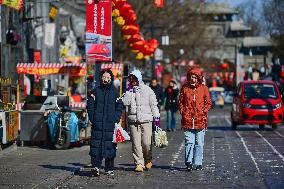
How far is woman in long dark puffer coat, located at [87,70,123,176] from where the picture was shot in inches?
671

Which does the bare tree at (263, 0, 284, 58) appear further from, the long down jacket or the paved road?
the long down jacket

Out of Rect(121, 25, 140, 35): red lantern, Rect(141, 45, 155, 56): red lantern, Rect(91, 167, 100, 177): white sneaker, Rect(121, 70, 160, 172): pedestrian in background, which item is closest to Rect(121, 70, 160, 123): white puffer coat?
Rect(121, 70, 160, 172): pedestrian in background

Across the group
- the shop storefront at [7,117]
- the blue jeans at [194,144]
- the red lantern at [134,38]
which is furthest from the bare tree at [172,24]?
the blue jeans at [194,144]

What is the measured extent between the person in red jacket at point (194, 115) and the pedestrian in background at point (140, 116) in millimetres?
589

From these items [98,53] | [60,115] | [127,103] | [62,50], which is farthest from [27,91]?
[127,103]

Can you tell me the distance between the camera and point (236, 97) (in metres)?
37.0

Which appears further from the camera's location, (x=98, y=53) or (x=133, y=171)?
(x=98, y=53)

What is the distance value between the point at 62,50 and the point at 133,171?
4482 centimetres

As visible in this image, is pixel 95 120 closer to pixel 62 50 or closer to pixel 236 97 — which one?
pixel 236 97

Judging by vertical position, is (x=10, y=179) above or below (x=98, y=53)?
below

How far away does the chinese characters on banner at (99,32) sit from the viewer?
22.0 metres

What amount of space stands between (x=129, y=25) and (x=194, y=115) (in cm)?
1498

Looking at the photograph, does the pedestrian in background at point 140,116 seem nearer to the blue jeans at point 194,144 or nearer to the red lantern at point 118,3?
the blue jeans at point 194,144

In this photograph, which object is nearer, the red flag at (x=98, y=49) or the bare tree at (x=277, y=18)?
the red flag at (x=98, y=49)
